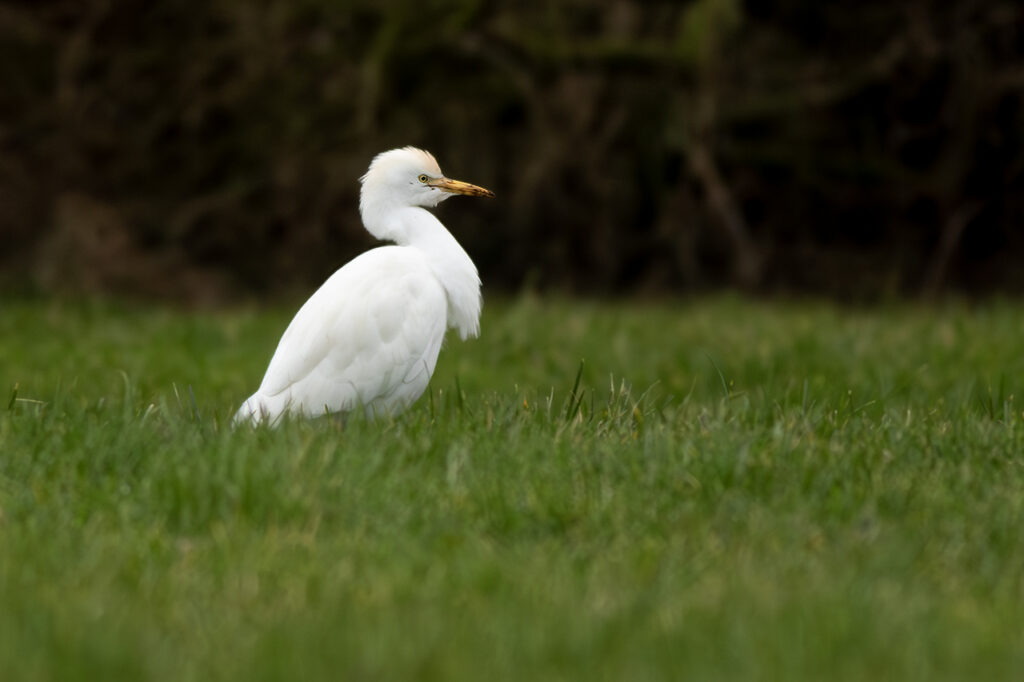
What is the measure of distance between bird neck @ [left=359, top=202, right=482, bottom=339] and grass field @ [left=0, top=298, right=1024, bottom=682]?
0.46 meters

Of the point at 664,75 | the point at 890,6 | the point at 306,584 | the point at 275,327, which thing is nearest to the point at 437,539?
the point at 306,584

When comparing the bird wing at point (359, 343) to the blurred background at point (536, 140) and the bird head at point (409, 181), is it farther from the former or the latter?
the blurred background at point (536, 140)

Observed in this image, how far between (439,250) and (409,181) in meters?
0.40

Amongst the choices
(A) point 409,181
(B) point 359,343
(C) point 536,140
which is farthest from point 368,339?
(C) point 536,140

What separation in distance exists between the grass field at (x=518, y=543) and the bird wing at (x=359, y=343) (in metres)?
0.17

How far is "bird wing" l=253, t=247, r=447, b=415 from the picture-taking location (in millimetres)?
5227

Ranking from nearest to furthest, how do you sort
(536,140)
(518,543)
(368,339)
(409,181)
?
(518,543), (368,339), (409,181), (536,140)

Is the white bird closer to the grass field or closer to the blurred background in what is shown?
the grass field

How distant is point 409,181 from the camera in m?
5.82

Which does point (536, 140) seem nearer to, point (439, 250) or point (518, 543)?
point (439, 250)

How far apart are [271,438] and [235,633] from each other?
1474mm

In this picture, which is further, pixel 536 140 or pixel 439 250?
pixel 536 140

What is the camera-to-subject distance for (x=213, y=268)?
1728cm

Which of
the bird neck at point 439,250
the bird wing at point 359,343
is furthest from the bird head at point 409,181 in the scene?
the bird wing at point 359,343
